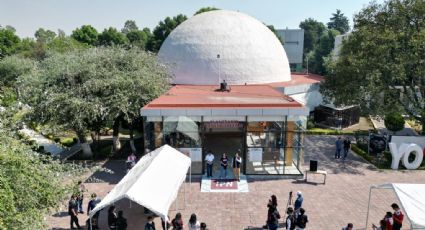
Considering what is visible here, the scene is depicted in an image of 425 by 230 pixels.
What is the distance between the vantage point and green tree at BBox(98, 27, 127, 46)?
6581cm

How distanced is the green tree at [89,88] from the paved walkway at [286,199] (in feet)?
11.3

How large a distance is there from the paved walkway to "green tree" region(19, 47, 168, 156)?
3452 mm

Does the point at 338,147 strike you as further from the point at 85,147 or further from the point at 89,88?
the point at 85,147

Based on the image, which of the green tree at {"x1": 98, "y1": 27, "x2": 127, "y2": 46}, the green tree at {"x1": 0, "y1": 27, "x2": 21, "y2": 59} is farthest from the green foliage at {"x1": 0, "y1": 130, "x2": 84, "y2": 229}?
the green tree at {"x1": 0, "y1": 27, "x2": 21, "y2": 59}

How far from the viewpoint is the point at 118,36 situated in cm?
6600

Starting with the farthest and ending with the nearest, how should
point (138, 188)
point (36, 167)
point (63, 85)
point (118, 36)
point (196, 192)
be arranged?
point (118, 36) → point (63, 85) → point (196, 192) → point (138, 188) → point (36, 167)

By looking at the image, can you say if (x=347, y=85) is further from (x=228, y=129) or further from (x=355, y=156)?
(x=228, y=129)

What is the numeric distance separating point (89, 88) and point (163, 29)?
3890cm

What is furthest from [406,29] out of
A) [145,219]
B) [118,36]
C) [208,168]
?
[118,36]

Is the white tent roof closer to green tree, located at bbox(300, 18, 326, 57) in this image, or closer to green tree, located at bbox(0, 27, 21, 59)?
green tree, located at bbox(0, 27, 21, 59)

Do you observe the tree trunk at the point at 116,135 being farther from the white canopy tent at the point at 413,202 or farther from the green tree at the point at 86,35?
the green tree at the point at 86,35

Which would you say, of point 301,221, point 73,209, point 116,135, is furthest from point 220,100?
point 73,209

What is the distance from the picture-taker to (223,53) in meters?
30.7

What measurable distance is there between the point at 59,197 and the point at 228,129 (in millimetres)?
10832
